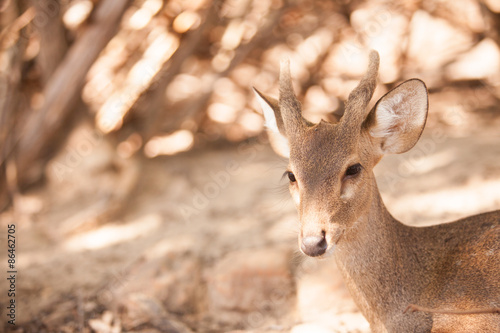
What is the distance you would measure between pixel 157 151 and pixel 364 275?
16.6 ft

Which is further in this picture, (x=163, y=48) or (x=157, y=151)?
(x=157, y=151)

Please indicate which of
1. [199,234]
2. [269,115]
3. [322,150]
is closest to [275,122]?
[269,115]

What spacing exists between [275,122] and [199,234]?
2.83m

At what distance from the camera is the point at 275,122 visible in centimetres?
323

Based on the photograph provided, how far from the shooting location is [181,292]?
15.3ft

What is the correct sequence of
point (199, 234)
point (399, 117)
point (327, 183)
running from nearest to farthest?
point (327, 183) → point (399, 117) → point (199, 234)

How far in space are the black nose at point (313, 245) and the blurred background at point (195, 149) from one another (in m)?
1.16

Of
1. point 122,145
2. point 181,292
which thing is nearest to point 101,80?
point 122,145

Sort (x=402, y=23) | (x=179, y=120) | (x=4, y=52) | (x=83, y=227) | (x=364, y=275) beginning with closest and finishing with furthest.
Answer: (x=364, y=275) → (x=83, y=227) → (x=4, y=52) → (x=179, y=120) → (x=402, y=23)

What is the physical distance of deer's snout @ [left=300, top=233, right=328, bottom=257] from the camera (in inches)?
98.0

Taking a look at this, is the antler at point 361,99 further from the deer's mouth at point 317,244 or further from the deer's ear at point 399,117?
the deer's mouth at point 317,244

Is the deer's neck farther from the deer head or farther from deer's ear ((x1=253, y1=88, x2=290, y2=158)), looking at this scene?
deer's ear ((x1=253, y1=88, x2=290, y2=158))

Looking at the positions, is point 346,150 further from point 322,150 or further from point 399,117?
point 399,117

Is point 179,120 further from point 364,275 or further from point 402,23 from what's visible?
point 364,275
